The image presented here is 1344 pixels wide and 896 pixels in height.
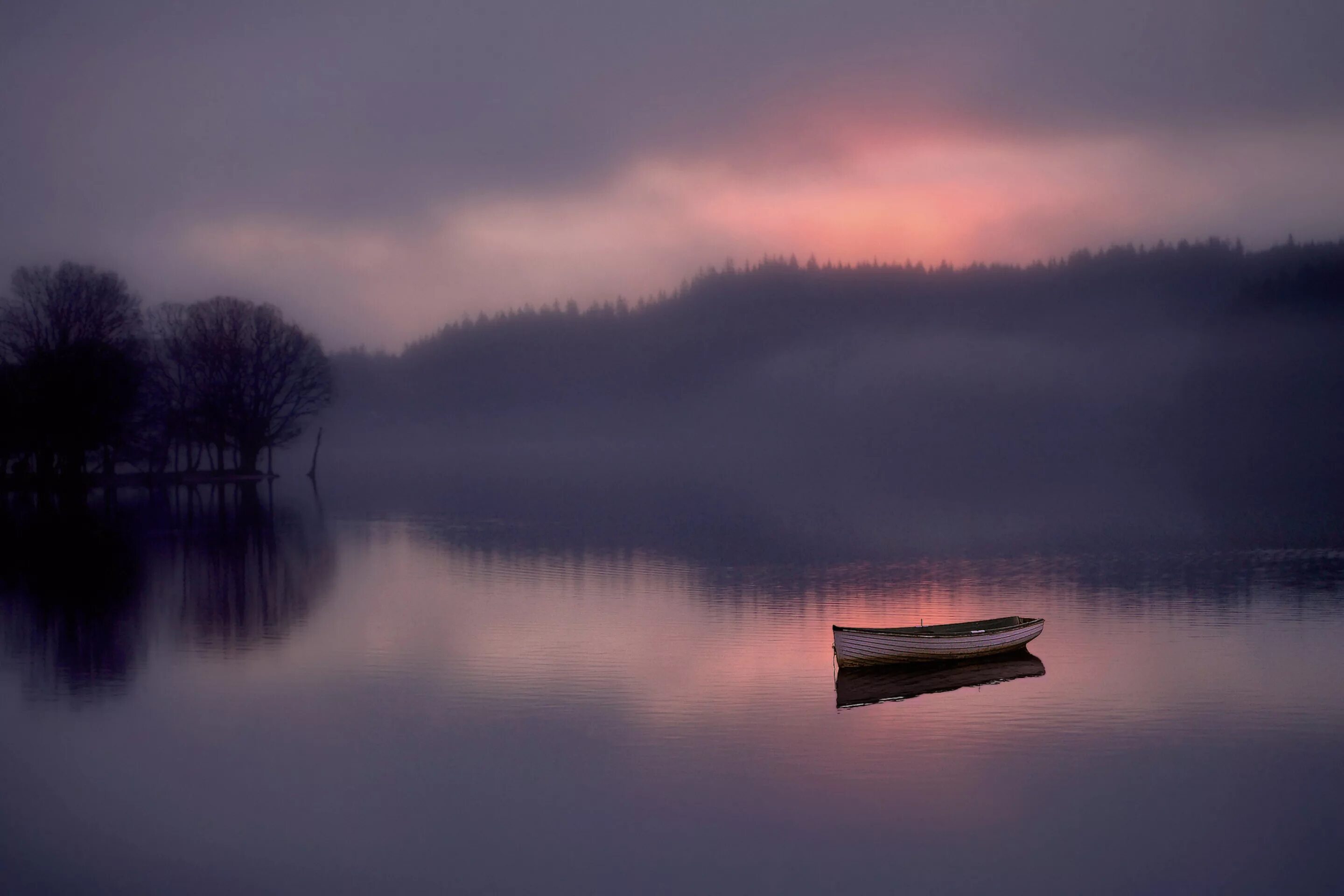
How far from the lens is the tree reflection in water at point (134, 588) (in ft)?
98.4

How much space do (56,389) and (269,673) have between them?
6238 centimetres

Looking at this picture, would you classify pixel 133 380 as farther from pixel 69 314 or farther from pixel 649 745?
pixel 649 745

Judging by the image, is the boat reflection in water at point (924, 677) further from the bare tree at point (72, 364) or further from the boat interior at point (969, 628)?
the bare tree at point (72, 364)

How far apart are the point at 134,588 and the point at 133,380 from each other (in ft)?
163

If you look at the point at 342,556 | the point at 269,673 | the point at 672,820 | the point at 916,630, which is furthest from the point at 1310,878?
the point at 342,556

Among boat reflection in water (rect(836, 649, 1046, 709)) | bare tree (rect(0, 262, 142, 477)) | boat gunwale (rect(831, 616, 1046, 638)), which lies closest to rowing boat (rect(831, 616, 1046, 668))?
boat gunwale (rect(831, 616, 1046, 638))

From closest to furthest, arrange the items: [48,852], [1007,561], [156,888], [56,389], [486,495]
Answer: [156,888] → [48,852] → [1007,561] → [56,389] → [486,495]

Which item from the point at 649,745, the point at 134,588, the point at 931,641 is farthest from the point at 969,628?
the point at 134,588

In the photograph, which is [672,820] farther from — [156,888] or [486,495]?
[486,495]

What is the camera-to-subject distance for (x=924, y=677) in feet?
92.5

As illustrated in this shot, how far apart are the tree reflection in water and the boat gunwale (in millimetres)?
16006

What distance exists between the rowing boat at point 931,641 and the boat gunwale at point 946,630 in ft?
0.04

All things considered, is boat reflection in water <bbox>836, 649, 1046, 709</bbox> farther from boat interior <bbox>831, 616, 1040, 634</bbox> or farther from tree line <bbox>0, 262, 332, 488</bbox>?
tree line <bbox>0, 262, 332, 488</bbox>

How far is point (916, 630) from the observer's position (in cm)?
2906
